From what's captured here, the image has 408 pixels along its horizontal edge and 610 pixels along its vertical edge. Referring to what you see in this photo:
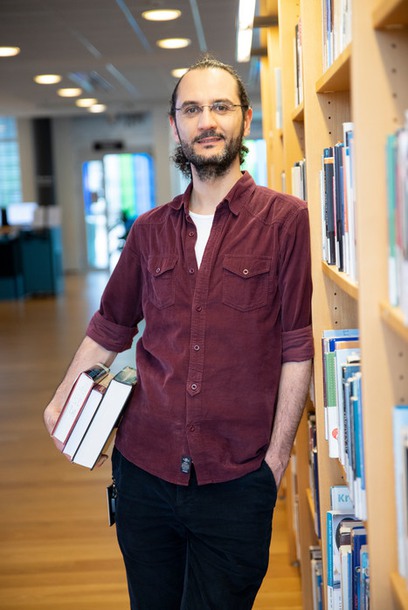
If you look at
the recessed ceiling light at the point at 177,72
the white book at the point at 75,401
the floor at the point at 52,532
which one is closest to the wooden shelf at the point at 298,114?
the white book at the point at 75,401

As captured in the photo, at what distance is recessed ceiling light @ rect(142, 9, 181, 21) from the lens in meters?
6.77

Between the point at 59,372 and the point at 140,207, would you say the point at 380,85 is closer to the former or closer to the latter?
the point at 59,372

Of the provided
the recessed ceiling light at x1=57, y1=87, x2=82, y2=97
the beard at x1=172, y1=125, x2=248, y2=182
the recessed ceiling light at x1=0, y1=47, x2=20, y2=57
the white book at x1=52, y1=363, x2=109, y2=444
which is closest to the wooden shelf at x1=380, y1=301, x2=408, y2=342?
the beard at x1=172, y1=125, x2=248, y2=182

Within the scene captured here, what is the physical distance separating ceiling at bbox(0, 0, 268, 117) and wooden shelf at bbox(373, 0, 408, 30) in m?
5.38

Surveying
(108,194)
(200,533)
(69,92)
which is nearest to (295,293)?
(200,533)

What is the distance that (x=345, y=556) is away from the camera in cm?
194

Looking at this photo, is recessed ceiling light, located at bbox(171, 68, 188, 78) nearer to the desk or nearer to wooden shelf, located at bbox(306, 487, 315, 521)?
the desk

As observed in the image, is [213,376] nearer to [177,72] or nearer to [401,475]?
[401,475]

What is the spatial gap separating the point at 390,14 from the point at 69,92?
11.3 metres

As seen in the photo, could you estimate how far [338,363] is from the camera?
1836mm

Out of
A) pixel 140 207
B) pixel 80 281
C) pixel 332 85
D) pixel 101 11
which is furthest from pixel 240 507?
pixel 140 207

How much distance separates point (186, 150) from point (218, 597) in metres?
1.06

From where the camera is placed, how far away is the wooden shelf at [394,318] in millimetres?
1148

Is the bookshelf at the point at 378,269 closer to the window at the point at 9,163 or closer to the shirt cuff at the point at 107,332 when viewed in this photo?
the shirt cuff at the point at 107,332
